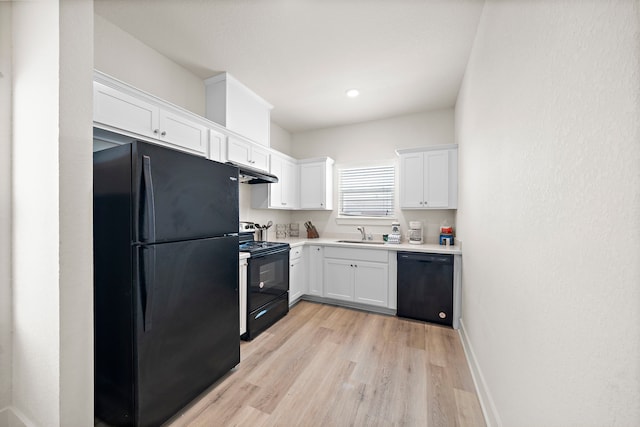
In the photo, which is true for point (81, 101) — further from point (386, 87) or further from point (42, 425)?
point (386, 87)

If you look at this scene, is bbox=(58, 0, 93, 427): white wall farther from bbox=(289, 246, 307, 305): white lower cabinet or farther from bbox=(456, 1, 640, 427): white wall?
bbox=(289, 246, 307, 305): white lower cabinet

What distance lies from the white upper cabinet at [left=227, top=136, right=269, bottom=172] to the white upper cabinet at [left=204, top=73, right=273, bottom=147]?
0.33 ft

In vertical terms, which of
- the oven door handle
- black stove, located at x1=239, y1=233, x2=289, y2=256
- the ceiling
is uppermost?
the ceiling

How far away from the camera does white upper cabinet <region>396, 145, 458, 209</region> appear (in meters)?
3.14

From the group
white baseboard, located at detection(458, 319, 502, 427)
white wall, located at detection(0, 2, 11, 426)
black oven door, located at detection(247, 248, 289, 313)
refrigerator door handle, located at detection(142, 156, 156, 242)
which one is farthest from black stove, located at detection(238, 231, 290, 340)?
white baseboard, located at detection(458, 319, 502, 427)

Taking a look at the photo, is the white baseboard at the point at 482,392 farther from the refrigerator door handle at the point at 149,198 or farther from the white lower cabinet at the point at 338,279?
the refrigerator door handle at the point at 149,198

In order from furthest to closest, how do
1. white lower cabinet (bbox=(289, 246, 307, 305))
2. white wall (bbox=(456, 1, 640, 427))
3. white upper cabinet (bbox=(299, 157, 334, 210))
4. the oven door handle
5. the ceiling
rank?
white upper cabinet (bbox=(299, 157, 334, 210)) → white lower cabinet (bbox=(289, 246, 307, 305)) → the oven door handle → the ceiling → white wall (bbox=(456, 1, 640, 427))

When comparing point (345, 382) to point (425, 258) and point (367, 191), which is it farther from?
point (367, 191)

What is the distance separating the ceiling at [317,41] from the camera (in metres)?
1.80

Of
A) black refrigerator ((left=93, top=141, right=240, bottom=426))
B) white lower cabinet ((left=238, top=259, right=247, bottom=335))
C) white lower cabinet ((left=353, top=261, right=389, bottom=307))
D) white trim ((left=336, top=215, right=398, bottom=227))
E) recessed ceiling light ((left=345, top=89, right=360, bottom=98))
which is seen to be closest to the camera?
black refrigerator ((left=93, top=141, right=240, bottom=426))

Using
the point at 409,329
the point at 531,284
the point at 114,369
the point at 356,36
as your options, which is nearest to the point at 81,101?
the point at 114,369

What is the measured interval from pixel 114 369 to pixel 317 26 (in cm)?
275

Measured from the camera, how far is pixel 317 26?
1.97 metres

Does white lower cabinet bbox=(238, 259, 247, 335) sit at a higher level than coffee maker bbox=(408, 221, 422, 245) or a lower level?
lower
